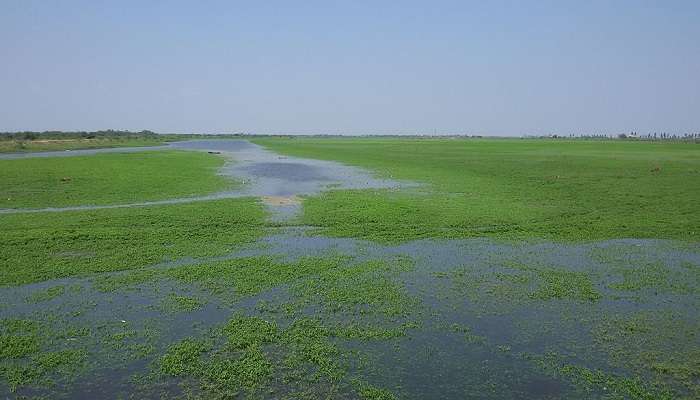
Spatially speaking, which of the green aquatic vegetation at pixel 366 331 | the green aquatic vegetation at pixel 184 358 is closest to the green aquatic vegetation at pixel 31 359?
the green aquatic vegetation at pixel 184 358

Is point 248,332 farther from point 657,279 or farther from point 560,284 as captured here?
point 657,279

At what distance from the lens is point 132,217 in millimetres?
16438

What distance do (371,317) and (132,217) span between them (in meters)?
11.4

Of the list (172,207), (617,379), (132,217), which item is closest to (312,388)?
(617,379)

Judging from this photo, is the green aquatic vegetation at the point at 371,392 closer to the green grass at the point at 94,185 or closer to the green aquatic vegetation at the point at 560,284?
the green aquatic vegetation at the point at 560,284

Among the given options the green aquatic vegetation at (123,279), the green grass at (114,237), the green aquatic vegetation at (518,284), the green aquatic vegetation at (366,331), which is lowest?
the green aquatic vegetation at (366,331)

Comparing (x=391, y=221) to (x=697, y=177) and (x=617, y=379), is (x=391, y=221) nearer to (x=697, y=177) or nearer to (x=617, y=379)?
(x=617, y=379)

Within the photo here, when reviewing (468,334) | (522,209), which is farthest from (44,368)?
(522,209)

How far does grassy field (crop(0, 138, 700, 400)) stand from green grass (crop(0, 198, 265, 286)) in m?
0.08

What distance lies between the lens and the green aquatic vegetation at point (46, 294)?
898 cm

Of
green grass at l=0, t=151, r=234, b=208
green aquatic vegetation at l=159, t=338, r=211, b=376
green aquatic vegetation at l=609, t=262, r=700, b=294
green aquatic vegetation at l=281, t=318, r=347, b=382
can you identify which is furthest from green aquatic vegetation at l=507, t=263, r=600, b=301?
green grass at l=0, t=151, r=234, b=208

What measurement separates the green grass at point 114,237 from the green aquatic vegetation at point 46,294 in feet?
2.53

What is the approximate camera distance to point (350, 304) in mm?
8984

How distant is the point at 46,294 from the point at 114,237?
4.44 m
